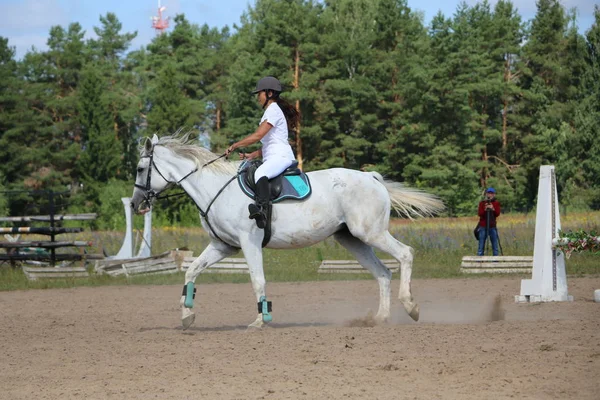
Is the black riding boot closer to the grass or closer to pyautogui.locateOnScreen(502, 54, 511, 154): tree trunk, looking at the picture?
the grass

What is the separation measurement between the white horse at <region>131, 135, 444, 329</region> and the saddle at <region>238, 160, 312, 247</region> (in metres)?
0.08

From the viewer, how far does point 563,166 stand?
188 feet

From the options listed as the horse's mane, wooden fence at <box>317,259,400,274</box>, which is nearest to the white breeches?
the horse's mane

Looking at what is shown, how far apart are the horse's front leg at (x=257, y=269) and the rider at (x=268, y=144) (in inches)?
7.7

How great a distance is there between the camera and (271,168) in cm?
1045

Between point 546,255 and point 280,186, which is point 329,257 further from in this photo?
point 280,186

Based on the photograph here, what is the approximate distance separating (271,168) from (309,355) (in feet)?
9.61

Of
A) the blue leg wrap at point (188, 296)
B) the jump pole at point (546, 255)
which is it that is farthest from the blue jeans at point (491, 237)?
the blue leg wrap at point (188, 296)

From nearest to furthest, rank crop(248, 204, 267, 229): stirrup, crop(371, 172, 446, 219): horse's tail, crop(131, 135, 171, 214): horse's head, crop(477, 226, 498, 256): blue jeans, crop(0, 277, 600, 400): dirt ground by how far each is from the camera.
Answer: crop(0, 277, 600, 400): dirt ground, crop(248, 204, 267, 229): stirrup, crop(131, 135, 171, 214): horse's head, crop(371, 172, 446, 219): horse's tail, crop(477, 226, 498, 256): blue jeans

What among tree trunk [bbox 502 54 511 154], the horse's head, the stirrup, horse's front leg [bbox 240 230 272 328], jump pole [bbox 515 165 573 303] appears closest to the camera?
the stirrup

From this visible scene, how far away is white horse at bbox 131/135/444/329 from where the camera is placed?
10578mm

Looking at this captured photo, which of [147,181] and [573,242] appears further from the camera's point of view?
[573,242]

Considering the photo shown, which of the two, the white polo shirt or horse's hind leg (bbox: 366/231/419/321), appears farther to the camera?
horse's hind leg (bbox: 366/231/419/321)

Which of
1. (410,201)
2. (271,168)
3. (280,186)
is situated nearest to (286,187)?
(280,186)
